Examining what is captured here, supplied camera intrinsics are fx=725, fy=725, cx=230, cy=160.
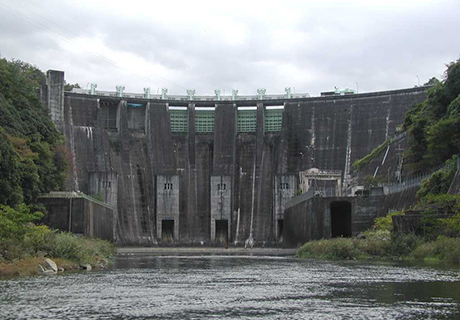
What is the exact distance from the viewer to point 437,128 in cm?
5675

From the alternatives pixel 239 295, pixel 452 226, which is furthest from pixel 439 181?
pixel 239 295

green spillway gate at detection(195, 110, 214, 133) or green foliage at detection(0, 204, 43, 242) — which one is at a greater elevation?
green spillway gate at detection(195, 110, 214, 133)

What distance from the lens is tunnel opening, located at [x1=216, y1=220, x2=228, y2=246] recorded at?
85.9 meters

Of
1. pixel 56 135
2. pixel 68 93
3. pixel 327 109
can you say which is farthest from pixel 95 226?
pixel 327 109

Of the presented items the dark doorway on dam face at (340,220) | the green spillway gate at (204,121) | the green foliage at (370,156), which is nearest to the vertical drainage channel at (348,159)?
the green foliage at (370,156)

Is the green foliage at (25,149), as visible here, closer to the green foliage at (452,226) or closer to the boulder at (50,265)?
the boulder at (50,265)

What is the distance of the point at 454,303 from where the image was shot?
19344mm

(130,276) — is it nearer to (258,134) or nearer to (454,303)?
(454,303)

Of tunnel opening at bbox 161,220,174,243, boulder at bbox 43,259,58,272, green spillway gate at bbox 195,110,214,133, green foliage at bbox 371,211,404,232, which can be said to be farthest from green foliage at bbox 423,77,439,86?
boulder at bbox 43,259,58,272

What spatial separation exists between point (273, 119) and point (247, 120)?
340cm

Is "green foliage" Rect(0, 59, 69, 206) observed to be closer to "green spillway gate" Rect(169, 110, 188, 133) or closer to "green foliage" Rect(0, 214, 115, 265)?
"green foliage" Rect(0, 214, 115, 265)

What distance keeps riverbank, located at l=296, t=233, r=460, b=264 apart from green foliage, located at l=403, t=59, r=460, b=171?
1338cm

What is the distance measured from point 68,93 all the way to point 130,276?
63.6 meters

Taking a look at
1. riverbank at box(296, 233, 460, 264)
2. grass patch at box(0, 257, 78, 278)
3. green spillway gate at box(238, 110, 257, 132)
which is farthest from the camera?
green spillway gate at box(238, 110, 257, 132)
